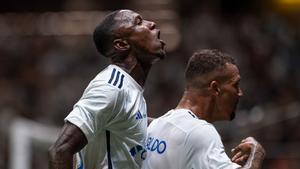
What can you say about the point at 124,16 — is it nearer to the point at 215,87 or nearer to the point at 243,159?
the point at 215,87

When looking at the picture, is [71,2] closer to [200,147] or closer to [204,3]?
[204,3]

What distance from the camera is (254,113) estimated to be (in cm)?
1226

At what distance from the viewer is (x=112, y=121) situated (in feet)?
16.8

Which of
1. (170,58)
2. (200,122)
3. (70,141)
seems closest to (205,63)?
(200,122)

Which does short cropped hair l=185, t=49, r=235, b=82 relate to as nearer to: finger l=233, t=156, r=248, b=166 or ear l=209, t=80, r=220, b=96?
ear l=209, t=80, r=220, b=96

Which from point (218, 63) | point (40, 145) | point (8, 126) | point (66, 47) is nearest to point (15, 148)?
point (40, 145)

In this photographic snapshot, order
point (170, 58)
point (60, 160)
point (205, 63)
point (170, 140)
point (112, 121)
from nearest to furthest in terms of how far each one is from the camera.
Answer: point (60, 160), point (112, 121), point (170, 140), point (205, 63), point (170, 58)

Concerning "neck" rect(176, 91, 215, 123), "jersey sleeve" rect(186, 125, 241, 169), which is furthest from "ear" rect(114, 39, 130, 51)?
"jersey sleeve" rect(186, 125, 241, 169)

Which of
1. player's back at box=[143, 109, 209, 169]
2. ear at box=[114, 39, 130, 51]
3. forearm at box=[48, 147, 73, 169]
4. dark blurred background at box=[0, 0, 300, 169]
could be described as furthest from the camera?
dark blurred background at box=[0, 0, 300, 169]

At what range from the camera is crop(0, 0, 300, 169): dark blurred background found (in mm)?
12047

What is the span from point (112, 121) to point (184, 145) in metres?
0.40

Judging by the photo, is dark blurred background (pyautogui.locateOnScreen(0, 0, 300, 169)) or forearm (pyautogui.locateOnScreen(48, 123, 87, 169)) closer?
forearm (pyautogui.locateOnScreen(48, 123, 87, 169))

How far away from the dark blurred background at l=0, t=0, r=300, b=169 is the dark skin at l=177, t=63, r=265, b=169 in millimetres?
5605

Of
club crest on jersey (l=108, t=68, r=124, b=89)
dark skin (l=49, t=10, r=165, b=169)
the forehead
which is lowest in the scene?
club crest on jersey (l=108, t=68, r=124, b=89)
